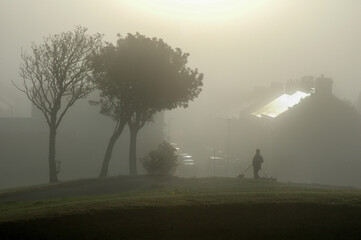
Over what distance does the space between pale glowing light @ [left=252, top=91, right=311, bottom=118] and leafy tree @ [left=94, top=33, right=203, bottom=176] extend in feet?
86.3

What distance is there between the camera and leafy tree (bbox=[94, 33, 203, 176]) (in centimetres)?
3491

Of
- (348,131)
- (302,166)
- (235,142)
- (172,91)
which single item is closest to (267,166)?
(302,166)

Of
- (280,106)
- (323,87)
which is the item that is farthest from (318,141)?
(280,106)

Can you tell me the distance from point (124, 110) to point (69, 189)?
1035cm

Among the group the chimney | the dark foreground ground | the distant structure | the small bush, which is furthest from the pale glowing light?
the dark foreground ground

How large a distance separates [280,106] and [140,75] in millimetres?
35249

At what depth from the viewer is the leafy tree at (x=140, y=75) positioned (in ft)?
115

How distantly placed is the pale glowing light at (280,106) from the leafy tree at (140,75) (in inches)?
1035

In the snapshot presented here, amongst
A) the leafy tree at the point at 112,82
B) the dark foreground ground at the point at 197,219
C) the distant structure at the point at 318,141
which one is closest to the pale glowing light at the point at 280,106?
the distant structure at the point at 318,141

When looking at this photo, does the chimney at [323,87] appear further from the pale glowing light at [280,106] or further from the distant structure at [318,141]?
the pale glowing light at [280,106]

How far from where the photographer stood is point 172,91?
3628 centimetres

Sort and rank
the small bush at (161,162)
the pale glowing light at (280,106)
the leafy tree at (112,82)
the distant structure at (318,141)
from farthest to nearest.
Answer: the pale glowing light at (280,106), the distant structure at (318,141), the leafy tree at (112,82), the small bush at (161,162)

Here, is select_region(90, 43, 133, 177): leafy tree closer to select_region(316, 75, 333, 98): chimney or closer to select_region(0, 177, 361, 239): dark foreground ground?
select_region(0, 177, 361, 239): dark foreground ground

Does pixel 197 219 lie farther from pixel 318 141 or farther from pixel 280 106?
pixel 280 106
